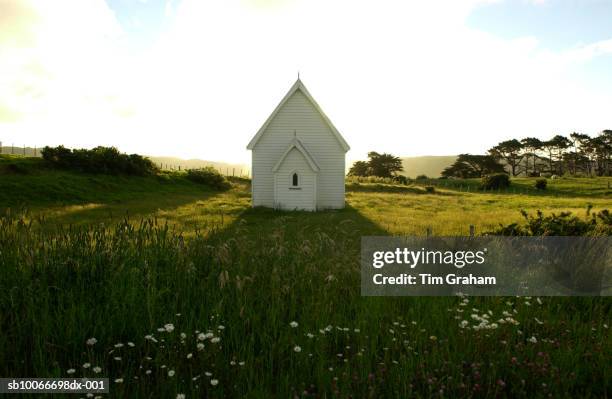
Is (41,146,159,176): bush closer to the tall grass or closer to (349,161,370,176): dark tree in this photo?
the tall grass

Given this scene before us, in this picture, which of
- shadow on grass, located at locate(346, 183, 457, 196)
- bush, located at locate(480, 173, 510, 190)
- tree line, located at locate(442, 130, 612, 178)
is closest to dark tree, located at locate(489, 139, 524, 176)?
tree line, located at locate(442, 130, 612, 178)

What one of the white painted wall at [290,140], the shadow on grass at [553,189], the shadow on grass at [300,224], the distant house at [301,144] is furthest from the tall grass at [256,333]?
the shadow on grass at [553,189]

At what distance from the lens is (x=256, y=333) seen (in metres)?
5.05

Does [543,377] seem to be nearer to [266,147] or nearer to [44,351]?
[44,351]

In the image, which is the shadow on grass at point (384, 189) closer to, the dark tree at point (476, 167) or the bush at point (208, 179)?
the bush at point (208, 179)

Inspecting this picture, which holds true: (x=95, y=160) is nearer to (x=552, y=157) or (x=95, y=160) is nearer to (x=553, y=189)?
(x=553, y=189)

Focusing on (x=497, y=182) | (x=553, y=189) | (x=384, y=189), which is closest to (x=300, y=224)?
(x=384, y=189)

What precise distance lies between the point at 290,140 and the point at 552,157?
115383mm

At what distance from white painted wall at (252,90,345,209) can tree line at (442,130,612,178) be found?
A: 261ft

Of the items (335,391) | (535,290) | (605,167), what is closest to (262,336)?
(335,391)

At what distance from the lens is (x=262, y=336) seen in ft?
16.0

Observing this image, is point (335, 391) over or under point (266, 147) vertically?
under

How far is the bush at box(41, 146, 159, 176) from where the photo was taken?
1526 inches

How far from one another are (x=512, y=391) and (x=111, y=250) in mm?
5617
